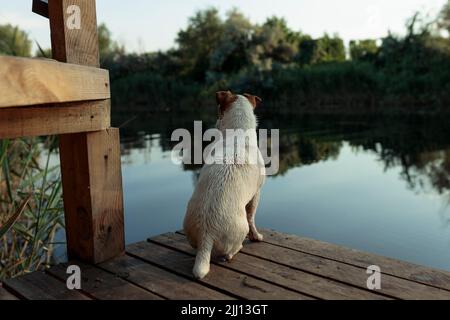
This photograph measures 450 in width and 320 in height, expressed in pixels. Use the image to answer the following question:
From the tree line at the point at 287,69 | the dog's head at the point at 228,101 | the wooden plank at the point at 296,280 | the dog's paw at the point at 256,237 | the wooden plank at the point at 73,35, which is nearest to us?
the wooden plank at the point at 296,280

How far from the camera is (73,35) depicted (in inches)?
97.3

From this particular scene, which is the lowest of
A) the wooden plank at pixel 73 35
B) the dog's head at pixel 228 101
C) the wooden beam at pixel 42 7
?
the dog's head at pixel 228 101

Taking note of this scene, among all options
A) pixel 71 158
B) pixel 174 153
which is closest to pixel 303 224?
pixel 71 158

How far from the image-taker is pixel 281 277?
99.1 inches

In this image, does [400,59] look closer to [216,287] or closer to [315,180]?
[315,180]

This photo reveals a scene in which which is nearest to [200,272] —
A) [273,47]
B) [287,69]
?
[287,69]

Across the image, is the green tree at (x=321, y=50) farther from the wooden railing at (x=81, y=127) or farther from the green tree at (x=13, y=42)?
the wooden railing at (x=81, y=127)

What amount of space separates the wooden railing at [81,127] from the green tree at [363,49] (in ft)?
86.8

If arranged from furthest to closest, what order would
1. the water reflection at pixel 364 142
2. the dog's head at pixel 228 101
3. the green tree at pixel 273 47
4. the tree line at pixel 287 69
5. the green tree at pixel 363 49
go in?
the green tree at pixel 273 47, the green tree at pixel 363 49, the tree line at pixel 287 69, the water reflection at pixel 364 142, the dog's head at pixel 228 101

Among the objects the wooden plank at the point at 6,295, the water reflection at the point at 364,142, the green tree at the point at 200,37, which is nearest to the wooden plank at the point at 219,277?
the wooden plank at the point at 6,295

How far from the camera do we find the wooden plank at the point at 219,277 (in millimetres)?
2283

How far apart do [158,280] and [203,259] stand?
31 cm

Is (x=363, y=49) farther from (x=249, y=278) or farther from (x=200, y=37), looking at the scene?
(x=249, y=278)

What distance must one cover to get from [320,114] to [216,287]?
64.4 feet
